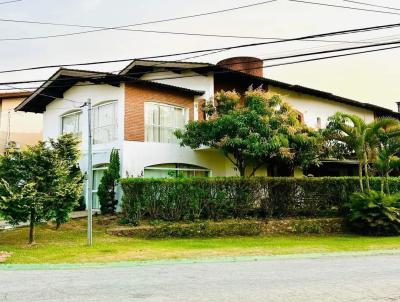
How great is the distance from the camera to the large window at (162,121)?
21516mm

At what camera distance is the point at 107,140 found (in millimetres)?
21719

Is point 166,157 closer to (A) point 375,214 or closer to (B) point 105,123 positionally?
(B) point 105,123

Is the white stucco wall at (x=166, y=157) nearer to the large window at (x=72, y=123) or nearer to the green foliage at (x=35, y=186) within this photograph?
the large window at (x=72, y=123)

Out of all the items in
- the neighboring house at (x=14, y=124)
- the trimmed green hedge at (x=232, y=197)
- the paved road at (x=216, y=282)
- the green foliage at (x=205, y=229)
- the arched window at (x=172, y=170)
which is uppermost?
the neighboring house at (x=14, y=124)

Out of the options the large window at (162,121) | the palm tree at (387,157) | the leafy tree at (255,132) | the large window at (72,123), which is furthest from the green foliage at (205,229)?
the large window at (72,123)

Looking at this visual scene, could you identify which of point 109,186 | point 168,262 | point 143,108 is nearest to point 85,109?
point 143,108

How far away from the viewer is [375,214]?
18.2m

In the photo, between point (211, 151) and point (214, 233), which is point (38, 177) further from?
point (211, 151)

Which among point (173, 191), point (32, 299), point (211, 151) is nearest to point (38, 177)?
point (173, 191)

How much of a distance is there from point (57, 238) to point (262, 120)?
29.1 feet

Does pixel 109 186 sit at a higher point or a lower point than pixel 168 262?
higher

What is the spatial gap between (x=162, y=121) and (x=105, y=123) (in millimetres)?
2623

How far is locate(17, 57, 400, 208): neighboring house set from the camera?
20703 millimetres

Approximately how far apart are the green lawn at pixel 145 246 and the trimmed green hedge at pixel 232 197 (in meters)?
1.50
